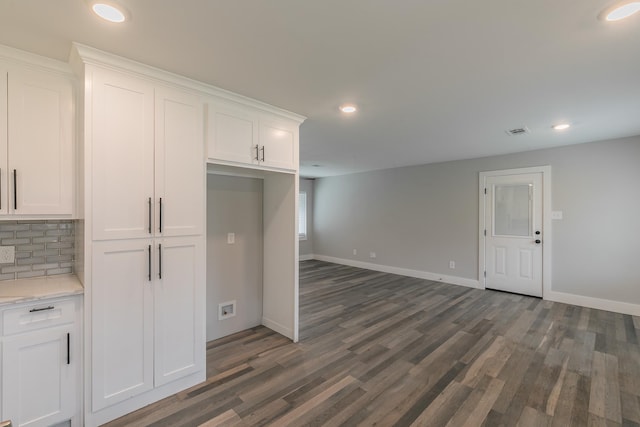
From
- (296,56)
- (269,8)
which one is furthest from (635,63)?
(269,8)

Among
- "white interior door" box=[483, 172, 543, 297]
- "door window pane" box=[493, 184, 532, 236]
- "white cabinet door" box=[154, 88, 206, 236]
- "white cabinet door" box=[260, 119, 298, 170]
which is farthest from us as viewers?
"door window pane" box=[493, 184, 532, 236]

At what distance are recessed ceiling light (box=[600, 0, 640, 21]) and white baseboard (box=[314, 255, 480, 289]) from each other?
4.58 m

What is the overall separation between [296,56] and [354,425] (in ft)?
8.22

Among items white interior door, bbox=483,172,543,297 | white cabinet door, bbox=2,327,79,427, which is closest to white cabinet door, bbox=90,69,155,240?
white cabinet door, bbox=2,327,79,427

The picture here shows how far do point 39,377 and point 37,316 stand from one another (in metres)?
0.37

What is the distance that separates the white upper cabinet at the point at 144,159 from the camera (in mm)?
1854

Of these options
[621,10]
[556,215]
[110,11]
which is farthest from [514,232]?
[110,11]

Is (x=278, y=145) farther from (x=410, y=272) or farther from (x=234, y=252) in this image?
(x=410, y=272)

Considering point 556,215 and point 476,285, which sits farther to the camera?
point 476,285

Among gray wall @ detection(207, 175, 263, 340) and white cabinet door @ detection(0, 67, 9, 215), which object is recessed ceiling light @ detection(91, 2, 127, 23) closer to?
white cabinet door @ detection(0, 67, 9, 215)

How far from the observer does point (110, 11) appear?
1450 mm

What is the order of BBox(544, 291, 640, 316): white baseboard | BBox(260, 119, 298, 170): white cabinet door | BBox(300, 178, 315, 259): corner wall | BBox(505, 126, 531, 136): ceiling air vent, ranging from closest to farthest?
1. BBox(260, 119, 298, 170): white cabinet door
2. BBox(505, 126, 531, 136): ceiling air vent
3. BBox(544, 291, 640, 316): white baseboard
4. BBox(300, 178, 315, 259): corner wall

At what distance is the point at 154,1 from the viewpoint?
1385mm

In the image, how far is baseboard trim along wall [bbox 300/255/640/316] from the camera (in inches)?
154
